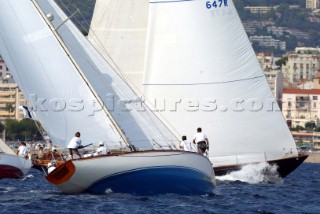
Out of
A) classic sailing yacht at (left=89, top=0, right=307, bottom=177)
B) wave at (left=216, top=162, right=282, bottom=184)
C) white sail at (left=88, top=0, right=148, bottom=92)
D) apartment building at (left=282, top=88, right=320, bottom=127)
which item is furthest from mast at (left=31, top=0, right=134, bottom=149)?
apartment building at (left=282, top=88, right=320, bottom=127)

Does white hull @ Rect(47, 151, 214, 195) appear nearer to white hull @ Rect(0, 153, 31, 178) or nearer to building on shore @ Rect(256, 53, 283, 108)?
white hull @ Rect(0, 153, 31, 178)

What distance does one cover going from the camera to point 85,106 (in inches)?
1106

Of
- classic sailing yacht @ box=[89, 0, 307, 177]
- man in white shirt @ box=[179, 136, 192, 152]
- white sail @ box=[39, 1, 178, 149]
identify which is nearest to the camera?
white sail @ box=[39, 1, 178, 149]

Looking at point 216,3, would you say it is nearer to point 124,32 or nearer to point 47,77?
point 124,32

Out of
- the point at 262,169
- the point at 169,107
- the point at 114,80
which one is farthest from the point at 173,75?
the point at 114,80

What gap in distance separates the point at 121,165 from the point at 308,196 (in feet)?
23.1

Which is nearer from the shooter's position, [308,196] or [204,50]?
[308,196]

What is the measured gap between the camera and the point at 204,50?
34.6 metres

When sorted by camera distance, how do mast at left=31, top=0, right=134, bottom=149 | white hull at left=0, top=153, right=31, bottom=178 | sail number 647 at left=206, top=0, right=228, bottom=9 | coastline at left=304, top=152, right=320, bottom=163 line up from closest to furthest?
1. mast at left=31, top=0, right=134, bottom=149
2. sail number 647 at left=206, top=0, right=228, bottom=9
3. white hull at left=0, top=153, right=31, bottom=178
4. coastline at left=304, top=152, right=320, bottom=163

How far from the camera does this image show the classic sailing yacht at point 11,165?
38.2m

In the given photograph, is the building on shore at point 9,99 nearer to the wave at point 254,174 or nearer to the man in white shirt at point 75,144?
the wave at point 254,174

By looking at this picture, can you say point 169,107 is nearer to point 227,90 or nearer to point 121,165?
point 227,90

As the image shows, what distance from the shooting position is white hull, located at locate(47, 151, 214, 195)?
26844 mm

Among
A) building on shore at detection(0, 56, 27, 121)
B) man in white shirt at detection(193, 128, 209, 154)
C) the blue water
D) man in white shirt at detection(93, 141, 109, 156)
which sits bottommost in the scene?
building on shore at detection(0, 56, 27, 121)
